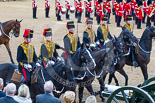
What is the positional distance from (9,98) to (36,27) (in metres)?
12.5

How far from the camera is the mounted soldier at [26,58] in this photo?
7.81 m

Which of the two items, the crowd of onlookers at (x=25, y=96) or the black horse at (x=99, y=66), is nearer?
the crowd of onlookers at (x=25, y=96)

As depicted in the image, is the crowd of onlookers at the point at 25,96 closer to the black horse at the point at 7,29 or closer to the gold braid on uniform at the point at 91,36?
the gold braid on uniform at the point at 91,36

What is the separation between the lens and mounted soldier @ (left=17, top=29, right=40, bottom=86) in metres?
7.81

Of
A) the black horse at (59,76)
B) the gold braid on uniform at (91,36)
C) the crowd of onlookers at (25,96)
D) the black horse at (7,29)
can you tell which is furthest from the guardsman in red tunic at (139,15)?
the crowd of onlookers at (25,96)

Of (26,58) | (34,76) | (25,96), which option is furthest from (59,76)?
(25,96)

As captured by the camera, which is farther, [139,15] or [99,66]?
[139,15]

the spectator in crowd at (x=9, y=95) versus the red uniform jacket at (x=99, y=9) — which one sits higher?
the spectator in crowd at (x=9, y=95)

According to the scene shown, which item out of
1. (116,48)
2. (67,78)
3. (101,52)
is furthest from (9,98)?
(116,48)

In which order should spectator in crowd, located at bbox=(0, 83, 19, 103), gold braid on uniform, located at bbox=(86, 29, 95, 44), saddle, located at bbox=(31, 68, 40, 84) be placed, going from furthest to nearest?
1. gold braid on uniform, located at bbox=(86, 29, 95, 44)
2. saddle, located at bbox=(31, 68, 40, 84)
3. spectator in crowd, located at bbox=(0, 83, 19, 103)

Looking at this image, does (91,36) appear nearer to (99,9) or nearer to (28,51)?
(28,51)

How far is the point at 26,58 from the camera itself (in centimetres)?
793

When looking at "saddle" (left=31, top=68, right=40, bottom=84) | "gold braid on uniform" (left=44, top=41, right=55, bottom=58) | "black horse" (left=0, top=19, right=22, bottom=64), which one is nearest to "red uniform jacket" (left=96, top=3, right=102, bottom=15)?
"black horse" (left=0, top=19, right=22, bottom=64)

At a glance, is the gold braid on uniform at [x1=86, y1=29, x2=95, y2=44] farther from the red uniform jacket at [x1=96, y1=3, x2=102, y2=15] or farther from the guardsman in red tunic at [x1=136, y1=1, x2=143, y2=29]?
the red uniform jacket at [x1=96, y1=3, x2=102, y2=15]
